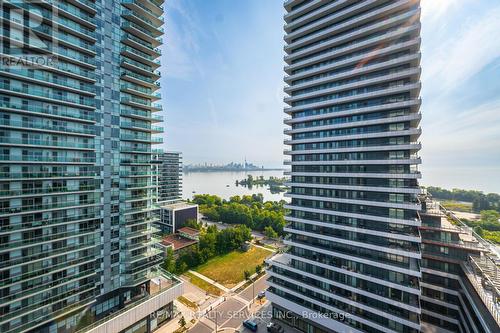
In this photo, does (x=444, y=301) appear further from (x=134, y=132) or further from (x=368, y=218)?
(x=134, y=132)

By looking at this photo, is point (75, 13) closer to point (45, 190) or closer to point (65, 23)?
point (65, 23)

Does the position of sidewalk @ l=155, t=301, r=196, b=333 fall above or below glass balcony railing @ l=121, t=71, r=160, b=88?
below

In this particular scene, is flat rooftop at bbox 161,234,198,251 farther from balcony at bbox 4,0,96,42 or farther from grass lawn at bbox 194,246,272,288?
balcony at bbox 4,0,96,42

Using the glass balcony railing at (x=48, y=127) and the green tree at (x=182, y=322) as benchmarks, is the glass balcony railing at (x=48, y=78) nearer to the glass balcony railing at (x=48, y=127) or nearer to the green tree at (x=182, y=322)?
the glass balcony railing at (x=48, y=127)

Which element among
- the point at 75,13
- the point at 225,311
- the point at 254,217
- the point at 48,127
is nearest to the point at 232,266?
the point at 225,311

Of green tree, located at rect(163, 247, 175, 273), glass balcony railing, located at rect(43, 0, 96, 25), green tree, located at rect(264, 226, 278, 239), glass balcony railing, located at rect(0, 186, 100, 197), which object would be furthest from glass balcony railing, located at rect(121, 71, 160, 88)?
green tree, located at rect(264, 226, 278, 239)

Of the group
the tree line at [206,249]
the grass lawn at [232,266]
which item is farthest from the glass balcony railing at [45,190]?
the grass lawn at [232,266]
